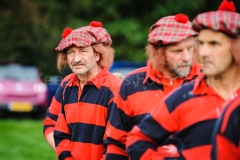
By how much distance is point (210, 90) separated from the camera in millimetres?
→ 3637

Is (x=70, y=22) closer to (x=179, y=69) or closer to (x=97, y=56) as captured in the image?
(x=97, y=56)

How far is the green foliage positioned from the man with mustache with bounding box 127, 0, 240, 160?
61.4 feet

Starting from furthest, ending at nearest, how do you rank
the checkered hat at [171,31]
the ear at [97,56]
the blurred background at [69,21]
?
the blurred background at [69,21] < the ear at [97,56] < the checkered hat at [171,31]

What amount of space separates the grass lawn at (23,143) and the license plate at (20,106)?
1578mm

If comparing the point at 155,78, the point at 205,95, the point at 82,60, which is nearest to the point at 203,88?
the point at 205,95

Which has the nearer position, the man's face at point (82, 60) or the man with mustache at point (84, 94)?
the man with mustache at point (84, 94)

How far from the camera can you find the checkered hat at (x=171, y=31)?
175 inches

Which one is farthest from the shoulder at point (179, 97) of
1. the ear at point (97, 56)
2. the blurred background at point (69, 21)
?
the blurred background at point (69, 21)

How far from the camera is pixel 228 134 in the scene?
339cm

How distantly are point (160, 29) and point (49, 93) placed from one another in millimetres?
14102

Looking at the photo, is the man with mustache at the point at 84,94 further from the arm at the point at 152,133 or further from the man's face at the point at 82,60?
the arm at the point at 152,133

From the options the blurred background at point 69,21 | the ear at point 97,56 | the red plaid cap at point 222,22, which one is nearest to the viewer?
the red plaid cap at point 222,22

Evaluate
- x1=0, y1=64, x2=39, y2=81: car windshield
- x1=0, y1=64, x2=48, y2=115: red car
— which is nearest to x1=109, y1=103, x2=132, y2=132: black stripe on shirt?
x1=0, y1=64, x2=48, y2=115: red car

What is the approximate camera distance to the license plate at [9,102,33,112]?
55.7 ft
